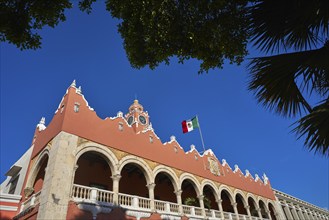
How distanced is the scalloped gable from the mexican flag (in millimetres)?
1980

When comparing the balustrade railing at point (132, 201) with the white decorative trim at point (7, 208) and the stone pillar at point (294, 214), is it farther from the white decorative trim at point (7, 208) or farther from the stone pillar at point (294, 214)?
the stone pillar at point (294, 214)

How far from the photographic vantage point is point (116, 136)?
46.8 ft

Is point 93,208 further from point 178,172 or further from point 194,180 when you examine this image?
point 194,180

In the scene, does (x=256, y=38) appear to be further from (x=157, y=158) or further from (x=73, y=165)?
(x=157, y=158)

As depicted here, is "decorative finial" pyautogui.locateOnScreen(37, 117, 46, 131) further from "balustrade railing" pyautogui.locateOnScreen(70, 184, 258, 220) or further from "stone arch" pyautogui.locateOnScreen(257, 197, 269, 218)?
"stone arch" pyautogui.locateOnScreen(257, 197, 269, 218)

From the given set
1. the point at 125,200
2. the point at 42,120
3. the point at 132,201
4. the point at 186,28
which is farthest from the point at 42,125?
the point at 186,28

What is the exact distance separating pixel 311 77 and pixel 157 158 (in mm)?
13253

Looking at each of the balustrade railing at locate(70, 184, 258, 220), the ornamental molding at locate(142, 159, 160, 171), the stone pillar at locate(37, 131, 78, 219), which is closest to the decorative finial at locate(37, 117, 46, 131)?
the stone pillar at locate(37, 131, 78, 219)

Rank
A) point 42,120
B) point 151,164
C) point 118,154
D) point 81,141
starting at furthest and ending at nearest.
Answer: point 42,120, point 151,164, point 118,154, point 81,141

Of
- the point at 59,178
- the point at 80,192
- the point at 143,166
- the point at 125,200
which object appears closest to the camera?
the point at 59,178

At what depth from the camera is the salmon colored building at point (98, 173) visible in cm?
1085

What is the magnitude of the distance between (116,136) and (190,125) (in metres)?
9.27

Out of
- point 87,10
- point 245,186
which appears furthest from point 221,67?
point 245,186

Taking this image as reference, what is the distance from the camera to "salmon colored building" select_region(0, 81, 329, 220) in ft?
35.6
